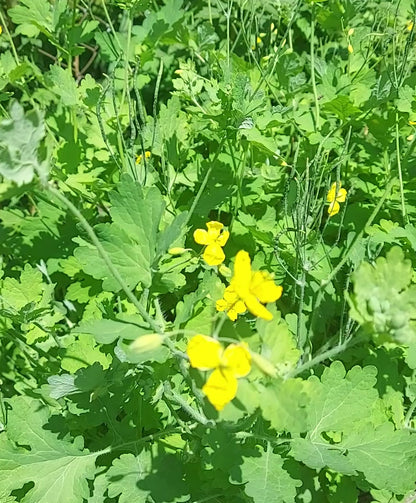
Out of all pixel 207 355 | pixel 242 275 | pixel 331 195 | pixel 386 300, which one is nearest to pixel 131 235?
pixel 242 275

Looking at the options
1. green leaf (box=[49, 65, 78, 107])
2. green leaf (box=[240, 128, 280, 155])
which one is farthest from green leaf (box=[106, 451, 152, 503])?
green leaf (box=[49, 65, 78, 107])

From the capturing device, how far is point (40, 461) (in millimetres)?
1567

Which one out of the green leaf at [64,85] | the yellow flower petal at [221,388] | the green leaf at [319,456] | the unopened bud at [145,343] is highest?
the green leaf at [64,85]

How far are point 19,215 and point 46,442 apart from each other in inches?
45.7

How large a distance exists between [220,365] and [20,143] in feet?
1.76

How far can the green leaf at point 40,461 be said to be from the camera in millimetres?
1508

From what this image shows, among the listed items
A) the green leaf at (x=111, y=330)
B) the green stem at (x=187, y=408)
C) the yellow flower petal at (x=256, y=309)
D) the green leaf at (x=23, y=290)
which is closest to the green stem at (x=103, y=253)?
the green leaf at (x=111, y=330)

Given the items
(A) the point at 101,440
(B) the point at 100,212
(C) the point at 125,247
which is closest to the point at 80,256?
(C) the point at 125,247

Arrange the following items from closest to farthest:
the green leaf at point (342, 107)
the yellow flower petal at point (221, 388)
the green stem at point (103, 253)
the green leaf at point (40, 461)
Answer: the yellow flower petal at point (221, 388) → the green stem at point (103, 253) → the green leaf at point (40, 461) → the green leaf at point (342, 107)

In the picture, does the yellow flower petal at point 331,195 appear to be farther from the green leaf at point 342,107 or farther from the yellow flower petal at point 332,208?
the green leaf at point 342,107

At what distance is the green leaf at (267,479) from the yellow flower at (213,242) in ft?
1.71

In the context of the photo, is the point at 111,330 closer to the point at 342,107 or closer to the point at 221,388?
the point at 221,388

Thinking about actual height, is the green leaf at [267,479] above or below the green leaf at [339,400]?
below

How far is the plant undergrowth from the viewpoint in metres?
1.16
